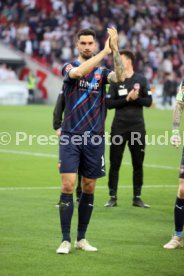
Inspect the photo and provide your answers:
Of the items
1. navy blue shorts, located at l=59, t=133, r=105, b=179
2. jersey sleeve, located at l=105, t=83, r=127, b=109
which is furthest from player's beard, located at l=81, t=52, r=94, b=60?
jersey sleeve, located at l=105, t=83, r=127, b=109

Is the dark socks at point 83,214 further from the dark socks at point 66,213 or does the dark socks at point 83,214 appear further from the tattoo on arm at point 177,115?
the tattoo on arm at point 177,115

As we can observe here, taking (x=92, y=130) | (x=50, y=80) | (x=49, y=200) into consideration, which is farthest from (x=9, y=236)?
(x=50, y=80)

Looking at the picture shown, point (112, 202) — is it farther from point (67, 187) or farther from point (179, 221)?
point (67, 187)

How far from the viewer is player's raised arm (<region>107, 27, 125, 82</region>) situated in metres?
8.11

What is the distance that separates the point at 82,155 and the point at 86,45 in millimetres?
1169

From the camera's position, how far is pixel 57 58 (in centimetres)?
4247

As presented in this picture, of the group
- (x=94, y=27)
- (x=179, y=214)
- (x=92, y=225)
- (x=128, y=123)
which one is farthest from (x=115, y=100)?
(x=94, y=27)

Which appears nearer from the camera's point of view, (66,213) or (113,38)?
(113,38)

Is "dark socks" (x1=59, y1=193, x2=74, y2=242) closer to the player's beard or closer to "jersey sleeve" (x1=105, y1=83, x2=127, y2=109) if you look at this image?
the player's beard

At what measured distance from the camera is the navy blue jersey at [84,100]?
8516 millimetres

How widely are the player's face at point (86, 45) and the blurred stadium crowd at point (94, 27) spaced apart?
33.1m

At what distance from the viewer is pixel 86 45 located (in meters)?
8.41

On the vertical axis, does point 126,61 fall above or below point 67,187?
above

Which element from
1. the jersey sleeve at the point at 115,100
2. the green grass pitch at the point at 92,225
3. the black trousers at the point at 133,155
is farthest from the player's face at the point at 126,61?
the green grass pitch at the point at 92,225
